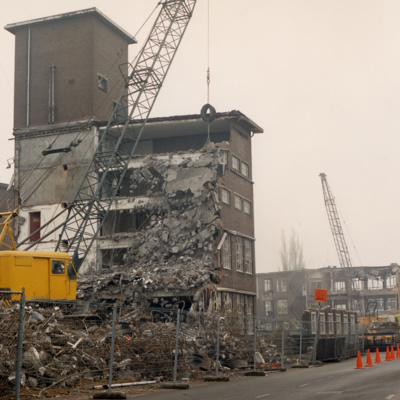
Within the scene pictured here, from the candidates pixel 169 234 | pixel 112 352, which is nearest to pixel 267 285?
pixel 169 234

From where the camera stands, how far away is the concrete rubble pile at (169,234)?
1725 inches

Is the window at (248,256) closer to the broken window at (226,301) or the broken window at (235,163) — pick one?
the broken window at (226,301)

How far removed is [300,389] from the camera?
18641mm

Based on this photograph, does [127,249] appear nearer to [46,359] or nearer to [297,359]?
[297,359]

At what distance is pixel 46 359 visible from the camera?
1891cm

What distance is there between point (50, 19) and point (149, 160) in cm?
1465

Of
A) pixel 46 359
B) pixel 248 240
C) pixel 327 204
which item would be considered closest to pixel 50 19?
pixel 248 240

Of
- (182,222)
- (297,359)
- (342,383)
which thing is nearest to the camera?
(342,383)

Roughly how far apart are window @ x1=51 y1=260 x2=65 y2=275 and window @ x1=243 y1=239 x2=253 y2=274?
58.2ft

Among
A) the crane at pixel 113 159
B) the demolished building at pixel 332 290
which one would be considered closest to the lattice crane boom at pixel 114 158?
the crane at pixel 113 159

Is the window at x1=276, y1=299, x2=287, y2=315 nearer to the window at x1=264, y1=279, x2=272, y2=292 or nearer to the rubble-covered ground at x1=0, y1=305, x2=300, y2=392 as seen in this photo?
the window at x1=264, y1=279, x2=272, y2=292

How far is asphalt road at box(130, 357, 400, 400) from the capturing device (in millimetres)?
16547

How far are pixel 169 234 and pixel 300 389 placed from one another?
28.0m

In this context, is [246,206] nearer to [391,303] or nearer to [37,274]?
Result: [37,274]
